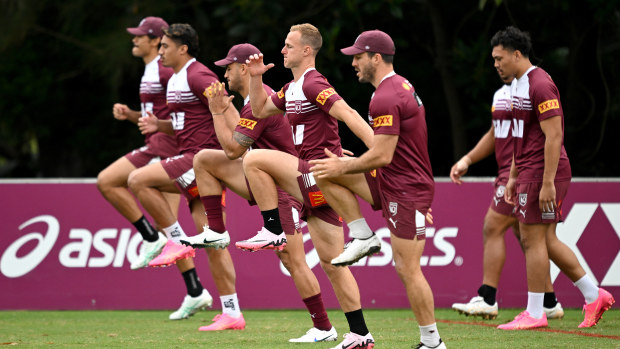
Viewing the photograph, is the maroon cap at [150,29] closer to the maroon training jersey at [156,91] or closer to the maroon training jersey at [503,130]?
the maroon training jersey at [156,91]

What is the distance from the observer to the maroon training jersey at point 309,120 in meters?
7.09

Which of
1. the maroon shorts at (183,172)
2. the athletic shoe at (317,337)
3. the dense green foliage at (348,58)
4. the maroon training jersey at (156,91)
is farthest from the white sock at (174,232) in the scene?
the dense green foliage at (348,58)

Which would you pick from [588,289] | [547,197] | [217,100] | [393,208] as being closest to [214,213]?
[217,100]

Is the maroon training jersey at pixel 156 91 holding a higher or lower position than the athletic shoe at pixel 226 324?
higher

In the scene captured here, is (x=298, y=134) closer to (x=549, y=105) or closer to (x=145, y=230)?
(x=549, y=105)

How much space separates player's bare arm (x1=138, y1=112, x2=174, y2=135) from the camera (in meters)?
9.33

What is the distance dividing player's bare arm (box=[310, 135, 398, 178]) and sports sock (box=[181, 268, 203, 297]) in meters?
3.78

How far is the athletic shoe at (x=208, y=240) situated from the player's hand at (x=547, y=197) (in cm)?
263

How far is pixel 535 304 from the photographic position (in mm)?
8219

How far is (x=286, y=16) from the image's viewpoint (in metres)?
14.7

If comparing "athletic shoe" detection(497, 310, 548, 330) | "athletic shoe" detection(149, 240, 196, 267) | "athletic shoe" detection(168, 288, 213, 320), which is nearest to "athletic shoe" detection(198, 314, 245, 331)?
"athletic shoe" detection(149, 240, 196, 267)

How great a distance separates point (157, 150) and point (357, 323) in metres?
3.71

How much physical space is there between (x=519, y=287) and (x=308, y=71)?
15.1ft

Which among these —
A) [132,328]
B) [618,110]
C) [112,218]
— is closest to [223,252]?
[132,328]
